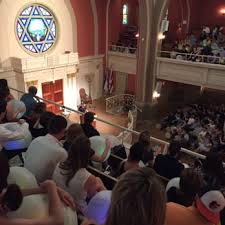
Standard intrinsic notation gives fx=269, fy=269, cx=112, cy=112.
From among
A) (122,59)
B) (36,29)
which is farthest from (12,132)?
(122,59)

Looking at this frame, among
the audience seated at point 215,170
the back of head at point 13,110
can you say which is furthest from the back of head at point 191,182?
the back of head at point 13,110

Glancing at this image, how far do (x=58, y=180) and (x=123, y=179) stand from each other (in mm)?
1464

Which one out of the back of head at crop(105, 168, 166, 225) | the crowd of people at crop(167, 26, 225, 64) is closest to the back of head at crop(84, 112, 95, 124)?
the back of head at crop(105, 168, 166, 225)

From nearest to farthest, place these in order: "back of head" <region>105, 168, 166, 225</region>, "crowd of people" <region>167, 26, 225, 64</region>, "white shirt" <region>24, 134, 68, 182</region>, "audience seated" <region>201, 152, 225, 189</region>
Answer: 1. "back of head" <region>105, 168, 166, 225</region>
2. "white shirt" <region>24, 134, 68, 182</region>
3. "audience seated" <region>201, 152, 225, 189</region>
4. "crowd of people" <region>167, 26, 225, 64</region>

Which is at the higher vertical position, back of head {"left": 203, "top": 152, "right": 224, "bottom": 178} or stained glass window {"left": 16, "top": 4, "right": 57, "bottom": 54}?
stained glass window {"left": 16, "top": 4, "right": 57, "bottom": 54}

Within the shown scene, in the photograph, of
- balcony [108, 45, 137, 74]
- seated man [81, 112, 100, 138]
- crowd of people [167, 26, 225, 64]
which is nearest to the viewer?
seated man [81, 112, 100, 138]

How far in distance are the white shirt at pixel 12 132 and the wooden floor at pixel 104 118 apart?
32.4ft

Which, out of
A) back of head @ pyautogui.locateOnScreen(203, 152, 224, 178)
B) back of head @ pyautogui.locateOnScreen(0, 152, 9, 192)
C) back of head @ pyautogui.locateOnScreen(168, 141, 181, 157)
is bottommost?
back of head @ pyautogui.locateOnScreen(168, 141, 181, 157)

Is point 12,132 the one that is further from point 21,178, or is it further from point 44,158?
A: point 21,178

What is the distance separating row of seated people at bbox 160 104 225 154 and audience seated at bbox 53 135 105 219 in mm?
7787

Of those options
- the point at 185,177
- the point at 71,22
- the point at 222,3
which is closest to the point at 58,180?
the point at 185,177

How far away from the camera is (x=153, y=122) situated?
14891 millimetres

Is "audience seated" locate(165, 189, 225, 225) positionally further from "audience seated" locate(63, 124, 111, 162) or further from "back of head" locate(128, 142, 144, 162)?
"audience seated" locate(63, 124, 111, 162)

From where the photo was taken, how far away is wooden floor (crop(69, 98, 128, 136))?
13546mm
